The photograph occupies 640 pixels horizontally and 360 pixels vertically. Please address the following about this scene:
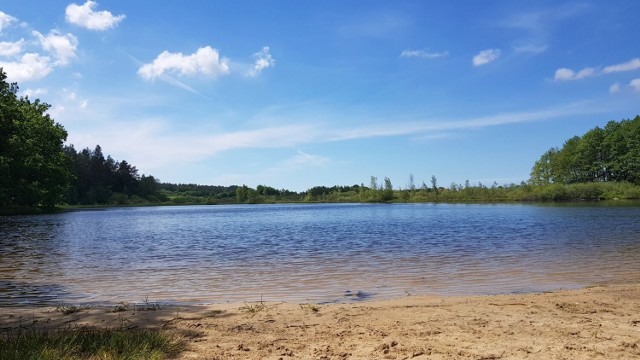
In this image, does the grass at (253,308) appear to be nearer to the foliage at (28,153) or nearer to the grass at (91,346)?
the grass at (91,346)

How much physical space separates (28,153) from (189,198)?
128771mm

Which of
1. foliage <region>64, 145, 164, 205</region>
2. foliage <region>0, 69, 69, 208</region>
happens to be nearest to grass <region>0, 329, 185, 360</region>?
foliage <region>0, 69, 69, 208</region>

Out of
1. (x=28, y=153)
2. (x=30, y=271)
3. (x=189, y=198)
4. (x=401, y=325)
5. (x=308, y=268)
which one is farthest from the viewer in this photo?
(x=189, y=198)

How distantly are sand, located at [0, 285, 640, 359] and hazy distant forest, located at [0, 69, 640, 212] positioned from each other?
1656 inches

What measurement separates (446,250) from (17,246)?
20.9 metres

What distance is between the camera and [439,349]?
560 centimetres

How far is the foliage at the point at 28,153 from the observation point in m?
45.9

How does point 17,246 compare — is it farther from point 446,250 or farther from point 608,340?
point 608,340

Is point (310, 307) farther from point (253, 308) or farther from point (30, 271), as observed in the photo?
point (30, 271)

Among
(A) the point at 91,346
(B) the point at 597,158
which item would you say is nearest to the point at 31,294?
(A) the point at 91,346

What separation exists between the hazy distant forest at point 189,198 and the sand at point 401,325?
42.1m

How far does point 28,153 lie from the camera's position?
54188 mm

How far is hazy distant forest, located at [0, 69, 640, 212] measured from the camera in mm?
52938

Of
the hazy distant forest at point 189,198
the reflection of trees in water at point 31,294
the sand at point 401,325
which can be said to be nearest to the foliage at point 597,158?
the hazy distant forest at point 189,198
